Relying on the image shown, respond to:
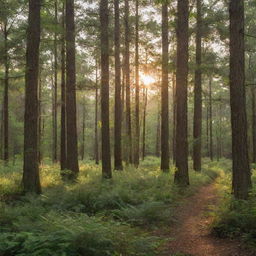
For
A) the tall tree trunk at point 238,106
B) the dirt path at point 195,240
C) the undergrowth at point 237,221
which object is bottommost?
the dirt path at point 195,240

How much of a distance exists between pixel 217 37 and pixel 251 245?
63.2 feet

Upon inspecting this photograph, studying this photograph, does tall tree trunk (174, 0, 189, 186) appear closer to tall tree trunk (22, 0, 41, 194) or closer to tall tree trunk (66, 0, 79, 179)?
tall tree trunk (66, 0, 79, 179)

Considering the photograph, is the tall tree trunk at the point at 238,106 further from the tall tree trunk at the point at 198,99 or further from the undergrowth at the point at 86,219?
the tall tree trunk at the point at 198,99

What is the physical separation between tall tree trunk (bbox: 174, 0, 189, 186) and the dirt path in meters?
2.75

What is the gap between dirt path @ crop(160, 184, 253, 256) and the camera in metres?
6.24

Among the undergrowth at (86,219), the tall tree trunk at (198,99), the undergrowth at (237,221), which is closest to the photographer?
the undergrowth at (86,219)

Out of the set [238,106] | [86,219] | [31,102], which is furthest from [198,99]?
[86,219]

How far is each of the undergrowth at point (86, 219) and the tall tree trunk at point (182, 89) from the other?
0.81 meters

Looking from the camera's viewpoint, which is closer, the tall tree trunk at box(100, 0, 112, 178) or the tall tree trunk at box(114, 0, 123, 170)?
the tall tree trunk at box(100, 0, 112, 178)

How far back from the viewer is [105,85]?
14727mm

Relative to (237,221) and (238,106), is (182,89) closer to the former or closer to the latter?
(238,106)

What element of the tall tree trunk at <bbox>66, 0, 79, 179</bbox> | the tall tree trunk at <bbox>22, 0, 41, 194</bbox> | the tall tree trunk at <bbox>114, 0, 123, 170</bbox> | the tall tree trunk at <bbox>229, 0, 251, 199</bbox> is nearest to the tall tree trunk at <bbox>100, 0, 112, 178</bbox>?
the tall tree trunk at <bbox>66, 0, 79, 179</bbox>

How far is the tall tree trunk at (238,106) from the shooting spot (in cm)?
842

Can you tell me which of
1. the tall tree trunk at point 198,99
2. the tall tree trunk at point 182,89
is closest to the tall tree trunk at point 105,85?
the tall tree trunk at point 182,89
